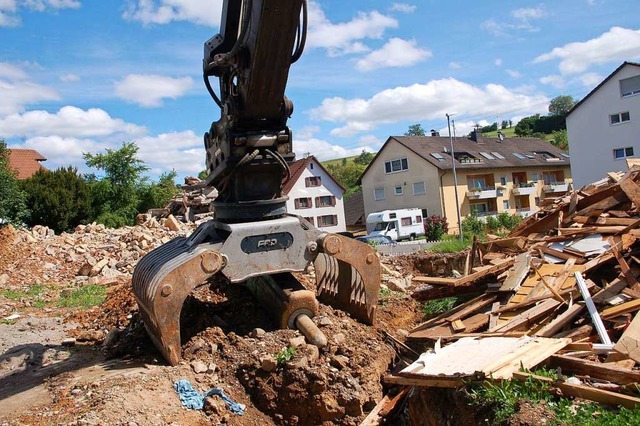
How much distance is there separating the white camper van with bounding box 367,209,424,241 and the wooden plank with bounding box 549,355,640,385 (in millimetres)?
29909

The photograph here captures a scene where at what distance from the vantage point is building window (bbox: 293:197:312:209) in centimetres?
4079

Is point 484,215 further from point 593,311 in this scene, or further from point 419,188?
point 593,311

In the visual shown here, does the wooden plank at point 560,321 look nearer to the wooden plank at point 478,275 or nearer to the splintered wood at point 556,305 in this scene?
the splintered wood at point 556,305

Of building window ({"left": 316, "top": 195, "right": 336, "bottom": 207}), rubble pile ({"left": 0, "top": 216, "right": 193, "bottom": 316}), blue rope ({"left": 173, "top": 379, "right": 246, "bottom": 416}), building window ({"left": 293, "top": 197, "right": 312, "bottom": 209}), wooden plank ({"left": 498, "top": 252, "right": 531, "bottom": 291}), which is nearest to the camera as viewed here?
blue rope ({"left": 173, "top": 379, "right": 246, "bottom": 416})

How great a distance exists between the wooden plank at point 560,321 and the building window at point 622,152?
29.1 metres

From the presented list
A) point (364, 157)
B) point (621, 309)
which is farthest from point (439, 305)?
point (364, 157)

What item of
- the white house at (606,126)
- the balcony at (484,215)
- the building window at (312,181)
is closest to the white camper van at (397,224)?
the balcony at (484,215)

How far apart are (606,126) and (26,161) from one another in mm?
38785

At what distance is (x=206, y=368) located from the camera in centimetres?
570

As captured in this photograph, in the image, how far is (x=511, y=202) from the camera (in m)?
42.6

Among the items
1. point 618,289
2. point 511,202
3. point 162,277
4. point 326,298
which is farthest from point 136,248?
point 511,202

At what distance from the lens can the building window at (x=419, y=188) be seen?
39.5 meters

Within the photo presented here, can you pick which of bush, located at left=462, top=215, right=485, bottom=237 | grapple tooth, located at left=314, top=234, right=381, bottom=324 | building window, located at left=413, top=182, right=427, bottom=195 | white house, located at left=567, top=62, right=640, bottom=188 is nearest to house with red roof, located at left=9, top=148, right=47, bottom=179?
building window, located at left=413, top=182, right=427, bottom=195

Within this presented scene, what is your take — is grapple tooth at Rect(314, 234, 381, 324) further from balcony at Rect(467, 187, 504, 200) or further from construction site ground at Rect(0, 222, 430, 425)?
balcony at Rect(467, 187, 504, 200)
